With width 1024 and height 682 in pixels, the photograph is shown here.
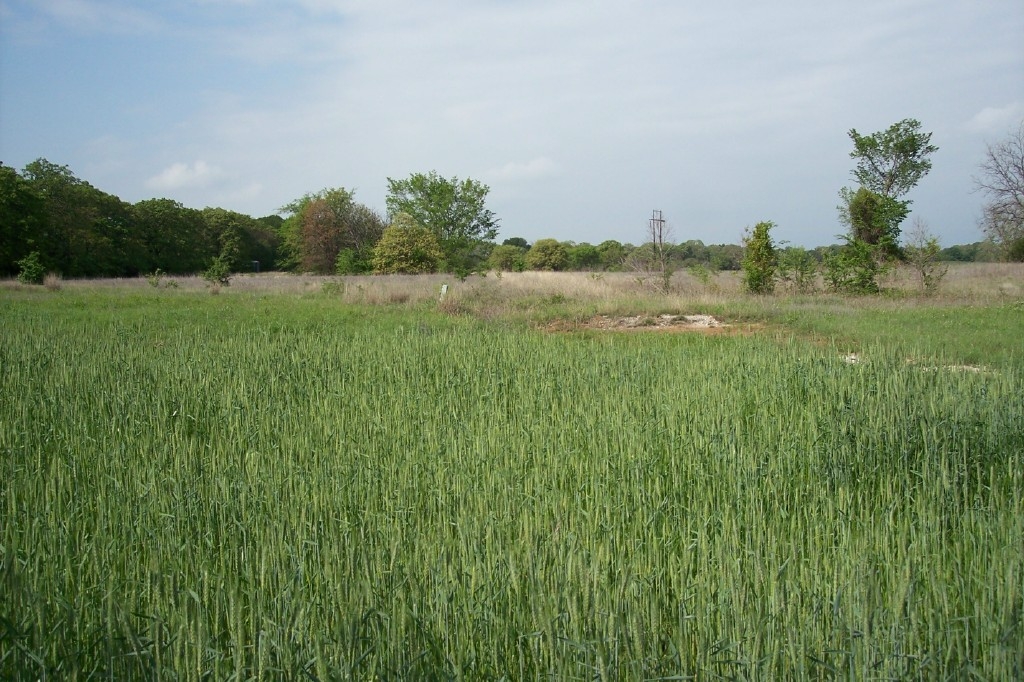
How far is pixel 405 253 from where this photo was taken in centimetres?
3650

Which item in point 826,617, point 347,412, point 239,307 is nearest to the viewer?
point 826,617

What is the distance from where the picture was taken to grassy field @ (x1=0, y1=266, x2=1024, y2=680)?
2.04 meters

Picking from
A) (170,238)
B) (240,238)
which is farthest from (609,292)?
(240,238)

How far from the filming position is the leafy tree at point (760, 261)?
20.6m

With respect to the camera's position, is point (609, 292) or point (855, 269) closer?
point (609, 292)

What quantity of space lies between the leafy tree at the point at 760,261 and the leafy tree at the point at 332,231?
26.6m

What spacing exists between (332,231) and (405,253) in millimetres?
10849

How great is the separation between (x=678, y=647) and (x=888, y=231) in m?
23.1

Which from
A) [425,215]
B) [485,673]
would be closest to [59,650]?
[485,673]

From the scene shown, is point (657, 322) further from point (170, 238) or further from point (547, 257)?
point (547, 257)

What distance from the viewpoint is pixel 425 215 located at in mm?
45812

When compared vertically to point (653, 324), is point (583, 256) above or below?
above

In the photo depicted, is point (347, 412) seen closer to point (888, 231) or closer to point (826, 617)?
point (826, 617)

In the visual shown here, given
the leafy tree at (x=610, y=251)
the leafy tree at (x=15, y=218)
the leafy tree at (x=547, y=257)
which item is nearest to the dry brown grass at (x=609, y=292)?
the leafy tree at (x=15, y=218)
